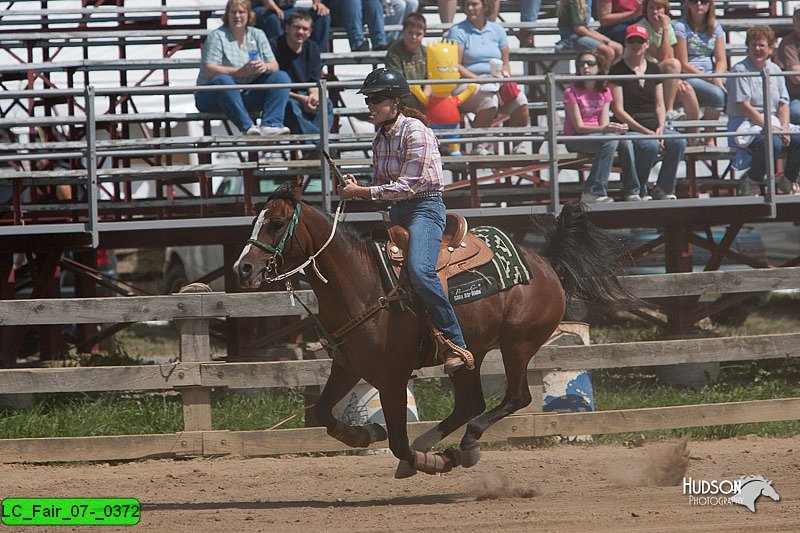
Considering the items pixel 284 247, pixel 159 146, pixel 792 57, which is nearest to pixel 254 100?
pixel 159 146

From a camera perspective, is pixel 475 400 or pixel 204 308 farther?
pixel 204 308

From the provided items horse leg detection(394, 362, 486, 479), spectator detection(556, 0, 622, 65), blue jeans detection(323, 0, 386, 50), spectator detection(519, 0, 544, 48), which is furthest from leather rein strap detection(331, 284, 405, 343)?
spectator detection(519, 0, 544, 48)

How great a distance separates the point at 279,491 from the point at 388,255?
6.74 feet

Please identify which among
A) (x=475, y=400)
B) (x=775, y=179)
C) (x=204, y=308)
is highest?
(x=775, y=179)

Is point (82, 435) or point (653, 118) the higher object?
point (653, 118)

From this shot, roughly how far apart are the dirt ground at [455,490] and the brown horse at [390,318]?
19.5 inches

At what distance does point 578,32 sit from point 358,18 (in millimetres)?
2555

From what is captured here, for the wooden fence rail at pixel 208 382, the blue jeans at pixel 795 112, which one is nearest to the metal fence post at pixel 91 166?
the wooden fence rail at pixel 208 382

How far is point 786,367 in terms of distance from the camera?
11.8m

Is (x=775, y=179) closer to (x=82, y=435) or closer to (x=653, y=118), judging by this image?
(x=653, y=118)

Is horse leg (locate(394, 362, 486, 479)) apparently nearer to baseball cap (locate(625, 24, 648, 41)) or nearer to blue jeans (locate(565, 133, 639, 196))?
blue jeans (locate(565, 133, 639, 196))

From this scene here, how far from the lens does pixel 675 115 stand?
11.4m

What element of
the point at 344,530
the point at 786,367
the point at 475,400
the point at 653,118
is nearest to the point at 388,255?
the point at 475,400

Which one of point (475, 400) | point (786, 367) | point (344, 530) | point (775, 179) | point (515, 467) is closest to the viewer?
point (344, 530)
